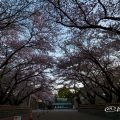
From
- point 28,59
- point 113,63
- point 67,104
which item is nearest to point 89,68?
point 113,63

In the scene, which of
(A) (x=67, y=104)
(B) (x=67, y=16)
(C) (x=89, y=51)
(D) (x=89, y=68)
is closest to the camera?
(B) (x=67, y=16)

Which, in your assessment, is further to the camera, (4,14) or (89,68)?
(89,68)

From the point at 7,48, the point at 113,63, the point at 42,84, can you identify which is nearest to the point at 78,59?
the point at 113,63

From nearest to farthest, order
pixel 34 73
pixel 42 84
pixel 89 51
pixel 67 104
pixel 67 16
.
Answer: pixel 67 16, pixel 89 51, pixel 34 73, pixel 42 84, pixel 67 104

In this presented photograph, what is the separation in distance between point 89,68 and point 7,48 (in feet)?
45.0

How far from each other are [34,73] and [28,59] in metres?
4.71

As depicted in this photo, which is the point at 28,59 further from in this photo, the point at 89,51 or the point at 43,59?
the point at 89,51

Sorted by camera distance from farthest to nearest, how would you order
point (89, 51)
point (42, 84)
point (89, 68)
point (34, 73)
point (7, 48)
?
point (42, 84) < point (89, 68) < point (34, 73) < point (89, 51) < point (7, 48)

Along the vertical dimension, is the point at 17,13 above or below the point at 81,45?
below

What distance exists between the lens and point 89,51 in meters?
Answer: 31.9

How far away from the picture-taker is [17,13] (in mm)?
17375

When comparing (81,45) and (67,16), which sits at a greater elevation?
(81,45)

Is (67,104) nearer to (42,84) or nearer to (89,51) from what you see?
(42,84)

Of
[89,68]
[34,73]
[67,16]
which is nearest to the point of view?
[67,16]
